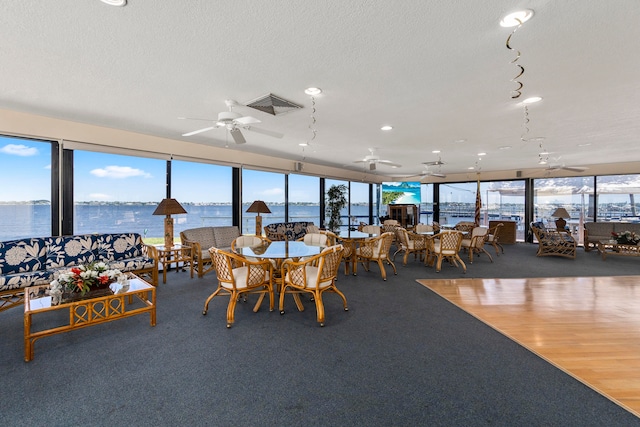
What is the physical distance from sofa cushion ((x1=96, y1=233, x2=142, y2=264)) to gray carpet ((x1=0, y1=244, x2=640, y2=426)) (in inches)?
49.6

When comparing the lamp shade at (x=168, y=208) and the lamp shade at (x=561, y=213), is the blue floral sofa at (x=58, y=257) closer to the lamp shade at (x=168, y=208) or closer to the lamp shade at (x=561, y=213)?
the lamp shade at (x=168, y=208)

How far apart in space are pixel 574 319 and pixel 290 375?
11.2 feet

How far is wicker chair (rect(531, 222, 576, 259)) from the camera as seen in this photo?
25.0ft

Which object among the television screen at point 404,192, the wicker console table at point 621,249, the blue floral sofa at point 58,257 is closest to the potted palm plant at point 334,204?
the television screen at point 404,192

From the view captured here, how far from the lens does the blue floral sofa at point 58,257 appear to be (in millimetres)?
3572

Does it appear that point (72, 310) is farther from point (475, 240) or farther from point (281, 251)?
point (475, 240)

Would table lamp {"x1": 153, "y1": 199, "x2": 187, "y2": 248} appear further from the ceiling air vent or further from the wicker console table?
the wicker console table

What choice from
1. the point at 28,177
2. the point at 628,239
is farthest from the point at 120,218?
the point at 628,239

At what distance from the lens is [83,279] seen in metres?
2.94

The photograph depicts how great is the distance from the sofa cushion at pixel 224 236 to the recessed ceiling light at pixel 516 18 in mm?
5499

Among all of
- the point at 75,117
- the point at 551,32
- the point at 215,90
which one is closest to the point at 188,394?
the point at 215,90

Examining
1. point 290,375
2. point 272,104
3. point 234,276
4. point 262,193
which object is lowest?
point 290,375

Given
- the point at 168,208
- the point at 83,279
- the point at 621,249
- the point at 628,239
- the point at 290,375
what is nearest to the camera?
the point at 290,375

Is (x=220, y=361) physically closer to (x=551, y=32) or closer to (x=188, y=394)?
(x=188, y=394)
